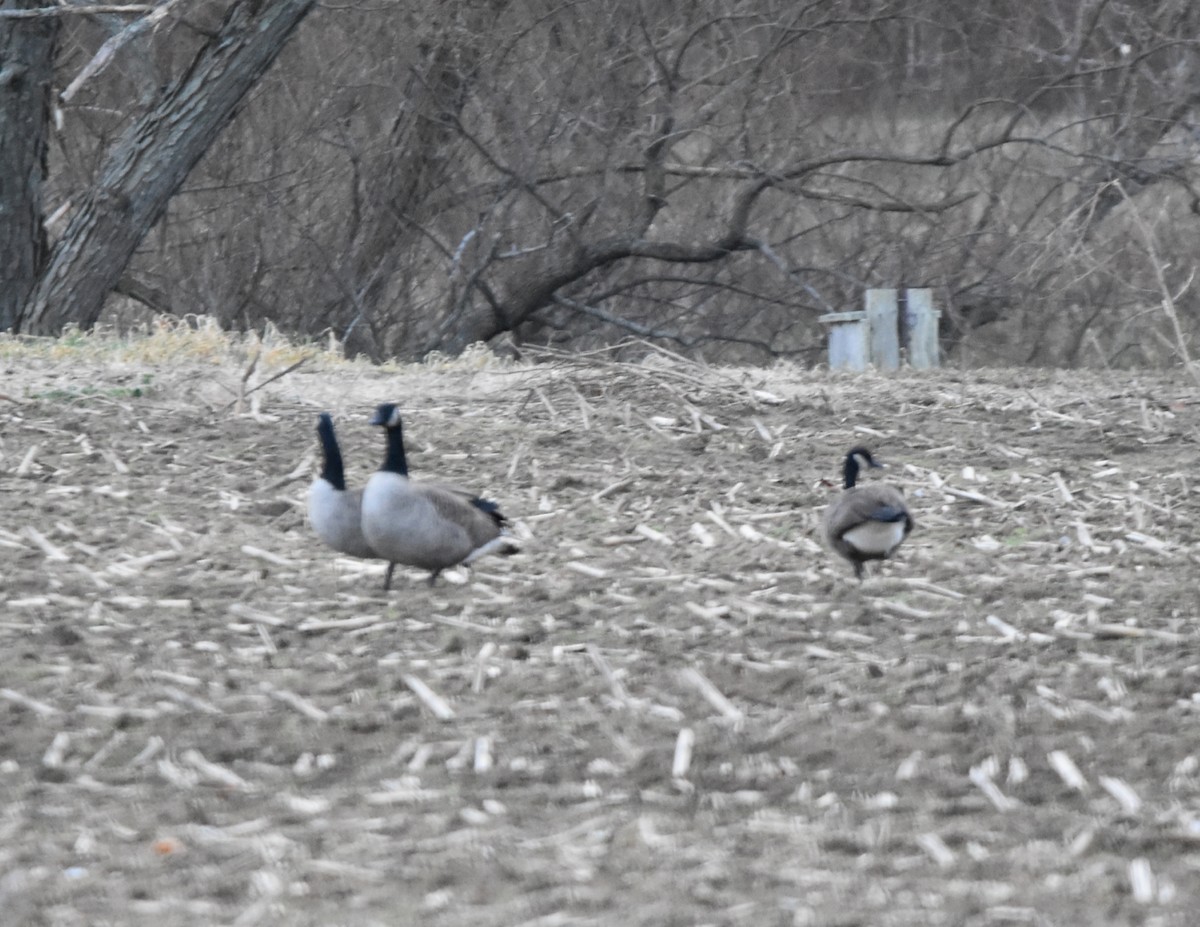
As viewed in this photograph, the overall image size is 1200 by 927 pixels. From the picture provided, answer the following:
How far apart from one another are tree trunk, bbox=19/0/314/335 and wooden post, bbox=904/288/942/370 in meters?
5.29

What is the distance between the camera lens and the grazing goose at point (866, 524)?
5676 millimetres

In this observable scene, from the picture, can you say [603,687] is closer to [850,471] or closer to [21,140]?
[850,471]

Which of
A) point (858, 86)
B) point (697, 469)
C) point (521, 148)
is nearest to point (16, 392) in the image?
point (697, 469)

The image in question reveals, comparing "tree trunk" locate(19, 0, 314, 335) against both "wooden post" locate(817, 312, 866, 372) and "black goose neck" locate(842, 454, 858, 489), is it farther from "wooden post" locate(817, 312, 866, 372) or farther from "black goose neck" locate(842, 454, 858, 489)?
"black goose neck" locate(842, 454, 858, 489)

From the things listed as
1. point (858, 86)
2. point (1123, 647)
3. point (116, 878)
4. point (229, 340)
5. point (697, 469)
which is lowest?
point (116, 878)

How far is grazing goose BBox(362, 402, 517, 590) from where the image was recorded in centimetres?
559

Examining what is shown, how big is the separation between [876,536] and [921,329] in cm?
765

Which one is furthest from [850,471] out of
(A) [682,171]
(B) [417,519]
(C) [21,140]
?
(A) [682,171]

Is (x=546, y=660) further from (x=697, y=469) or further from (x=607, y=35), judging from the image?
(x=607, y=35)

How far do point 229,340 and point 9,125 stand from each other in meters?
3.36

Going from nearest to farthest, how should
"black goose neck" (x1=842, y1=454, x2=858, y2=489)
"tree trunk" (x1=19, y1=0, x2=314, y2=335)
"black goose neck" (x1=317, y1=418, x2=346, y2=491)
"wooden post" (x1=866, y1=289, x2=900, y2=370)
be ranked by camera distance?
"black goose neck" (x1=317, y1=418, x2=346, y2=491) → "black goose neck" (x1=842, y1=454, x2=858, y2=489) → "wooden post" (x1=866, y1=289, x2=900, y2=370) → "tree trunk" (x1=19, y1=0, x2=314, y2=335)

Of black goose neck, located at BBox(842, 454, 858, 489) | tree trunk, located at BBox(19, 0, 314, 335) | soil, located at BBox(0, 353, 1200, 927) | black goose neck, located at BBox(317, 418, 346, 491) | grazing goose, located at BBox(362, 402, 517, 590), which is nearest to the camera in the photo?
soil, located at BBox(0, 353, 1200, 927)

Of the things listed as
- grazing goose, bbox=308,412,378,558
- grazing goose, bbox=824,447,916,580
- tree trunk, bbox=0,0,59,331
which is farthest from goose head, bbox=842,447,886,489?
tree trunk, bbox=0,0,59,331

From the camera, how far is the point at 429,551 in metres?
5.66
